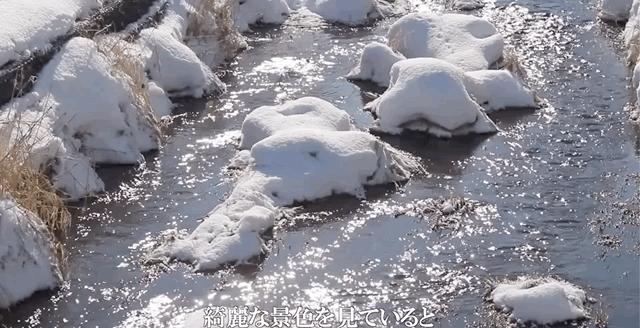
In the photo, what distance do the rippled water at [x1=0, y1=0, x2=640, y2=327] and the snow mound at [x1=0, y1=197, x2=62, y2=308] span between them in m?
0.15

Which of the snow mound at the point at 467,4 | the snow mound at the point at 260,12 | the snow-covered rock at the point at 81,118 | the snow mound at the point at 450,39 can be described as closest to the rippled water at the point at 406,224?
the snow-covered rock at the point at 81,118

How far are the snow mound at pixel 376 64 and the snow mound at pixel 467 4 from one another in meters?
3.31

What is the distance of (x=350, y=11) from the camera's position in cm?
1611

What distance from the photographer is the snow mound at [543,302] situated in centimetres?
802

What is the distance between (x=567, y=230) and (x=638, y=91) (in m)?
3.34

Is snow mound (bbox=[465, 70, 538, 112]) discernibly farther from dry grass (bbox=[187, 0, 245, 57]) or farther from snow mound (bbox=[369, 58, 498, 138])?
dry grass (bbox=[187, 0, 245, 57])

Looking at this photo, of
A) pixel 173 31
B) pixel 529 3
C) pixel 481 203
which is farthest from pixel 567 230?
pixel 529 3

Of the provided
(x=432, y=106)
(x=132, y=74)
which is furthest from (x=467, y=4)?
(x=132, y=74)

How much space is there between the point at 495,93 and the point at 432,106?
1.34 m

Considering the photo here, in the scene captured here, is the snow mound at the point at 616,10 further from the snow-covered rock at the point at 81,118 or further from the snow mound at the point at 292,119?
the snow-covered rock at the point at 81,118

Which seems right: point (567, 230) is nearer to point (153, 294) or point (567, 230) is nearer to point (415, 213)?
point (415, 213)

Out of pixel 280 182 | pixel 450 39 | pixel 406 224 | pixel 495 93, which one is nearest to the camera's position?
pixel 406 224

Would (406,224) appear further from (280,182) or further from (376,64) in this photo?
(376,64)

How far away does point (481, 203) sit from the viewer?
33.2ft
